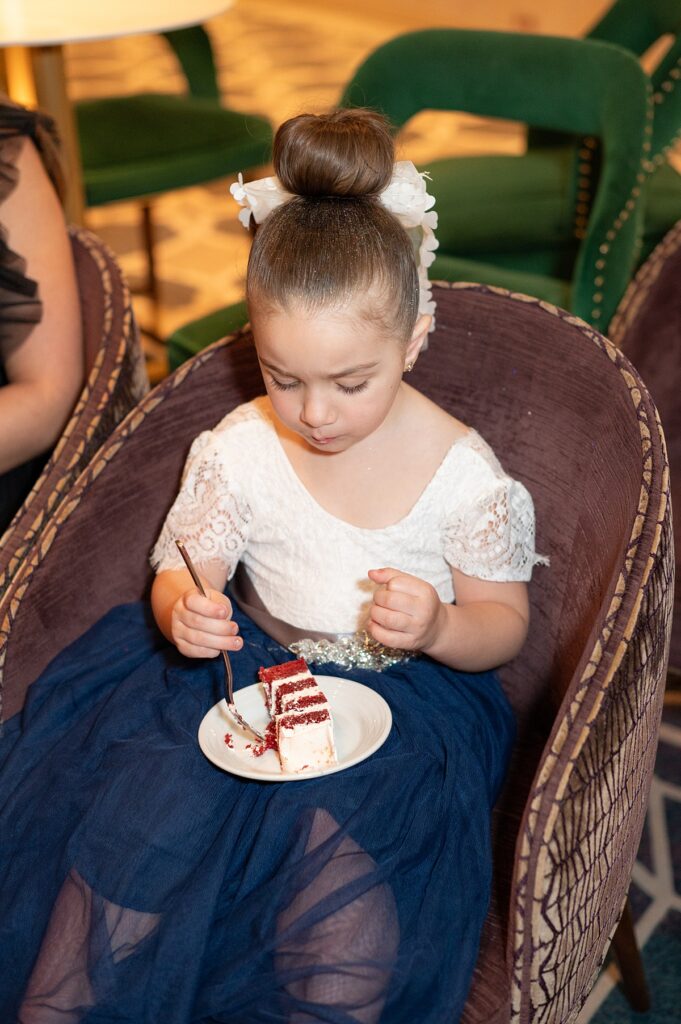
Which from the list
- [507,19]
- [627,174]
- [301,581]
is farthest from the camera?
[507,19]

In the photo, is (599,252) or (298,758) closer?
(298,758)

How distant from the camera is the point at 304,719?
3.74 feet

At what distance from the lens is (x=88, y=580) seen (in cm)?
144

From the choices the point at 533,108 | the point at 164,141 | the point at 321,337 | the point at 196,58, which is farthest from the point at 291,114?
the point at 196,58

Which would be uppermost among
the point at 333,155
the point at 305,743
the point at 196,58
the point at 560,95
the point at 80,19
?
the point at 333,155

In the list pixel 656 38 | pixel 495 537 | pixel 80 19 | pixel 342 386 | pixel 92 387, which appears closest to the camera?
pixel 342 386

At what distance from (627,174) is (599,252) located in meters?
0.15

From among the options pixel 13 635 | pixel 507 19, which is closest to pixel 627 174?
pixel 13 635

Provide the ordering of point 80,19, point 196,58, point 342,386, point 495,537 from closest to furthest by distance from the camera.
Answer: point 342,386 → point 495,537 → point 80,19 → point 196,58

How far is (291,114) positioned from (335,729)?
69cm

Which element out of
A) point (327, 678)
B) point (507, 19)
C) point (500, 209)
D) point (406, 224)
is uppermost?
point (406, 224)

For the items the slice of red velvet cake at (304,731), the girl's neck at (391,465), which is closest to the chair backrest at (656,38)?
the girl's neck at (391,465)

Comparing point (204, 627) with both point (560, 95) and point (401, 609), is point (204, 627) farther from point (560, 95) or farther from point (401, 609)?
point (560, 95)

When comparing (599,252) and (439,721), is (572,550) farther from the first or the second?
(599,252)
